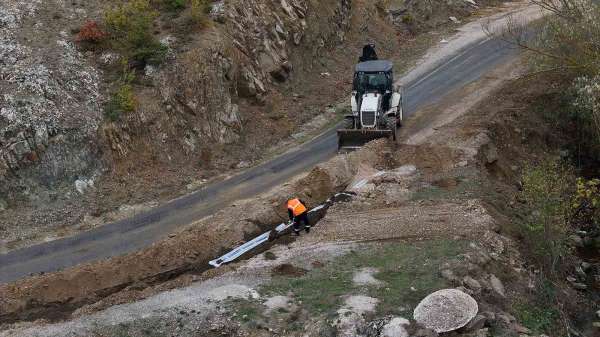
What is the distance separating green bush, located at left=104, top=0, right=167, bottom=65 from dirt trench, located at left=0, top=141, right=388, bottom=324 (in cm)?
1038

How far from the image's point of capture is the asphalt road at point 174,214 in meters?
20.9

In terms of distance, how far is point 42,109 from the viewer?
2569cm

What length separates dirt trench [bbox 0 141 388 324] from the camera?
1773 centimetres

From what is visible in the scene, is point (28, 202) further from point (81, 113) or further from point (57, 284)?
point (57, 284)

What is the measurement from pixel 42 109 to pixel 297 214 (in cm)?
1277

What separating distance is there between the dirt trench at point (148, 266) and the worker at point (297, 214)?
1.40 m

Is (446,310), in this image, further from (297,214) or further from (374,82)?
(374,82)

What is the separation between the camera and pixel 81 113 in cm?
2659

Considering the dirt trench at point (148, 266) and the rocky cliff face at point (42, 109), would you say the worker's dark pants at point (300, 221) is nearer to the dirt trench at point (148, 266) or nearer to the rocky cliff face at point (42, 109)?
the dirt trench at point (148, 266)

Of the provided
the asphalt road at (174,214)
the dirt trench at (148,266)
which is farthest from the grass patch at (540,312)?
the asphalt road at (174,214)

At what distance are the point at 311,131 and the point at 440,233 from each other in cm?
1356

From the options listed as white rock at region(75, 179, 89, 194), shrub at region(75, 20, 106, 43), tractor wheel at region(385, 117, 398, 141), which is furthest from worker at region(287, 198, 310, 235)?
shrub at region(75, 20, 106, 43)

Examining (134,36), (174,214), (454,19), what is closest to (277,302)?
(174,214)

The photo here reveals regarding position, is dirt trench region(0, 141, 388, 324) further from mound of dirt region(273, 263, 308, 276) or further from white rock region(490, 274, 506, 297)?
white rock region(490, 274, 506, 297)
